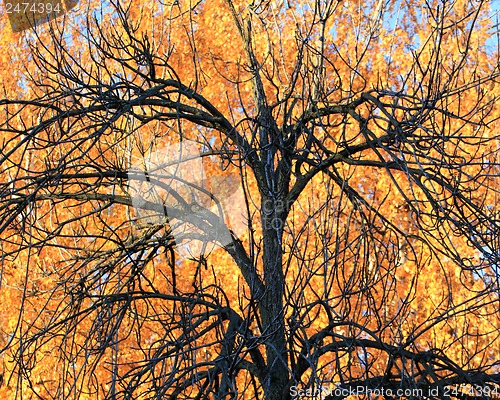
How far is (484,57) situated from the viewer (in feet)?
49.9

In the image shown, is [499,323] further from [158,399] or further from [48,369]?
[158,399]

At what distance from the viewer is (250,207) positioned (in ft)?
31.6

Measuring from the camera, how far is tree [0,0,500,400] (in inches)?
165

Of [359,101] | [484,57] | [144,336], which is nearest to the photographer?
[359,101]

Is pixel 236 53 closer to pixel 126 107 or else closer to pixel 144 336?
pixel 144 336

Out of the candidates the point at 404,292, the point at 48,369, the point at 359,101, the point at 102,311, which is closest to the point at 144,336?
the point at 48,369

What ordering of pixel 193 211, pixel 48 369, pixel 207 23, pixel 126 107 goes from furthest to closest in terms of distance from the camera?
pixel 207 23, pixel 48 369, pixel 193 211, pixel 126 107

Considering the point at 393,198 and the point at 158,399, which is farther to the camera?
the point at 393,198

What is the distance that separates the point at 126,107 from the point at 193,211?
1.71m

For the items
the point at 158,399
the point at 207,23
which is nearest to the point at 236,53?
the point at 207,23

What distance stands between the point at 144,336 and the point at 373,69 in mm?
7347

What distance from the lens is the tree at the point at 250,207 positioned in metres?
4.20

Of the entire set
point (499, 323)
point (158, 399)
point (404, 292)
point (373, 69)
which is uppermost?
point (373, 69)

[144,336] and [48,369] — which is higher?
[144,336]
